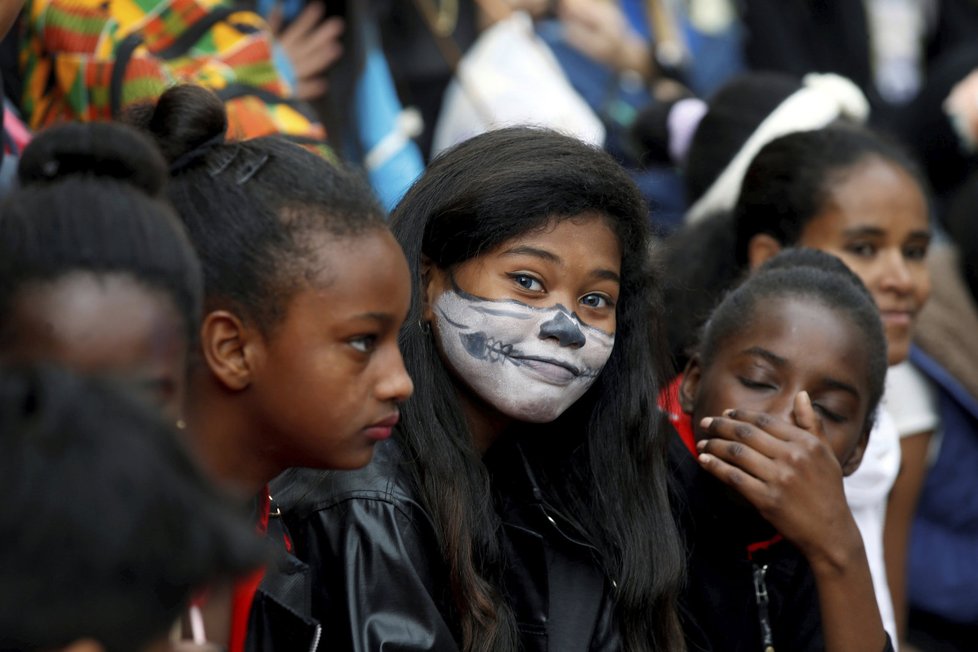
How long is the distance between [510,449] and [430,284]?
35 cm

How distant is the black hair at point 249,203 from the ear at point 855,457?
1108 mm

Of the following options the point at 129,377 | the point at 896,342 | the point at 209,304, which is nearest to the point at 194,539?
the point at 129,377

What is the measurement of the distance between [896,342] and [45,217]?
2.15 meters

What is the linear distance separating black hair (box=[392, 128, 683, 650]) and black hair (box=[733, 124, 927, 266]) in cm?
79

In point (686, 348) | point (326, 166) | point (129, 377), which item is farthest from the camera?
point (686, 348)

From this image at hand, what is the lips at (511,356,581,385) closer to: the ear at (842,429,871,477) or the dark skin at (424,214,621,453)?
the dark skin at (424,214,621,453)

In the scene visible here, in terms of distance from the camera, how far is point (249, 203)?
177 centimetres

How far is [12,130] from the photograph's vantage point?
103 inches

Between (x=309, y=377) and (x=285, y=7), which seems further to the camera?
(x=285, y=7)

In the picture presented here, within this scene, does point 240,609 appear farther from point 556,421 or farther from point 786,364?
point 786,364

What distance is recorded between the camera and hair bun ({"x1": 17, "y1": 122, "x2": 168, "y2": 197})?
4.90 ft

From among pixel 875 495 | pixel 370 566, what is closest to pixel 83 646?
pixel 370 566

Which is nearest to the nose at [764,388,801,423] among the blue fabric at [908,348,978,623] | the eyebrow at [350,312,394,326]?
the eyebrow at [350,312,394,326]

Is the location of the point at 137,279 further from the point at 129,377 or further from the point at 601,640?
the point at 601,640
